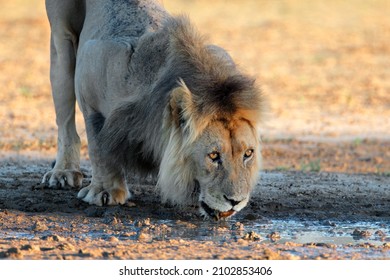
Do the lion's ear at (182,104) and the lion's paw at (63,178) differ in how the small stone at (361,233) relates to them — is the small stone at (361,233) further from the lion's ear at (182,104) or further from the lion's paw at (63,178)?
the lion's paw at (63,178)

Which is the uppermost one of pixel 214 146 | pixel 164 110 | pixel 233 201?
pixel 164 110

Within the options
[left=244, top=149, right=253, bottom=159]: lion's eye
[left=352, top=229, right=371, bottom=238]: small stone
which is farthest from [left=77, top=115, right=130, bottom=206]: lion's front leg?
[left=352, top=229, right=371, bottom=238]: small stone

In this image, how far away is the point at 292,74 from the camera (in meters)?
16.8

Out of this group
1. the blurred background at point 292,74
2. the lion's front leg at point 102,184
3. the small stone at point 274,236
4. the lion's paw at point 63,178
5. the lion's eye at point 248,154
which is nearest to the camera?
the lion's eye at point 248,154

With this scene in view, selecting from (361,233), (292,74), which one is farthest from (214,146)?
(292,74)

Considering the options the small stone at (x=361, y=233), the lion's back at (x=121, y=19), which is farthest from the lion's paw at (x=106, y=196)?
the small stone at (x=361, y=233)

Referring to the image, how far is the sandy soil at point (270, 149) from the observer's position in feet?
19.4

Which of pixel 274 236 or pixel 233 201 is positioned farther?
pixel 274 236

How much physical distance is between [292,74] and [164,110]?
36.0 ft

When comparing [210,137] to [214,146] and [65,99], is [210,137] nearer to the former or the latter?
[214,146]

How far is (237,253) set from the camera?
5.62 m

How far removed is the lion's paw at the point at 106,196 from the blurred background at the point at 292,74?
46.9 inches

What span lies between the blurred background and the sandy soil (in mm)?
25

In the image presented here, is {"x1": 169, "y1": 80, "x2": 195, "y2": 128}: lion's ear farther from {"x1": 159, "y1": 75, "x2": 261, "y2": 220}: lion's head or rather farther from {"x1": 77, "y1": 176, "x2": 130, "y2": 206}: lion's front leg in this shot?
{"x1": 77, "y1": 176, "x2": 130, "y2": 206}: lion's front leg
